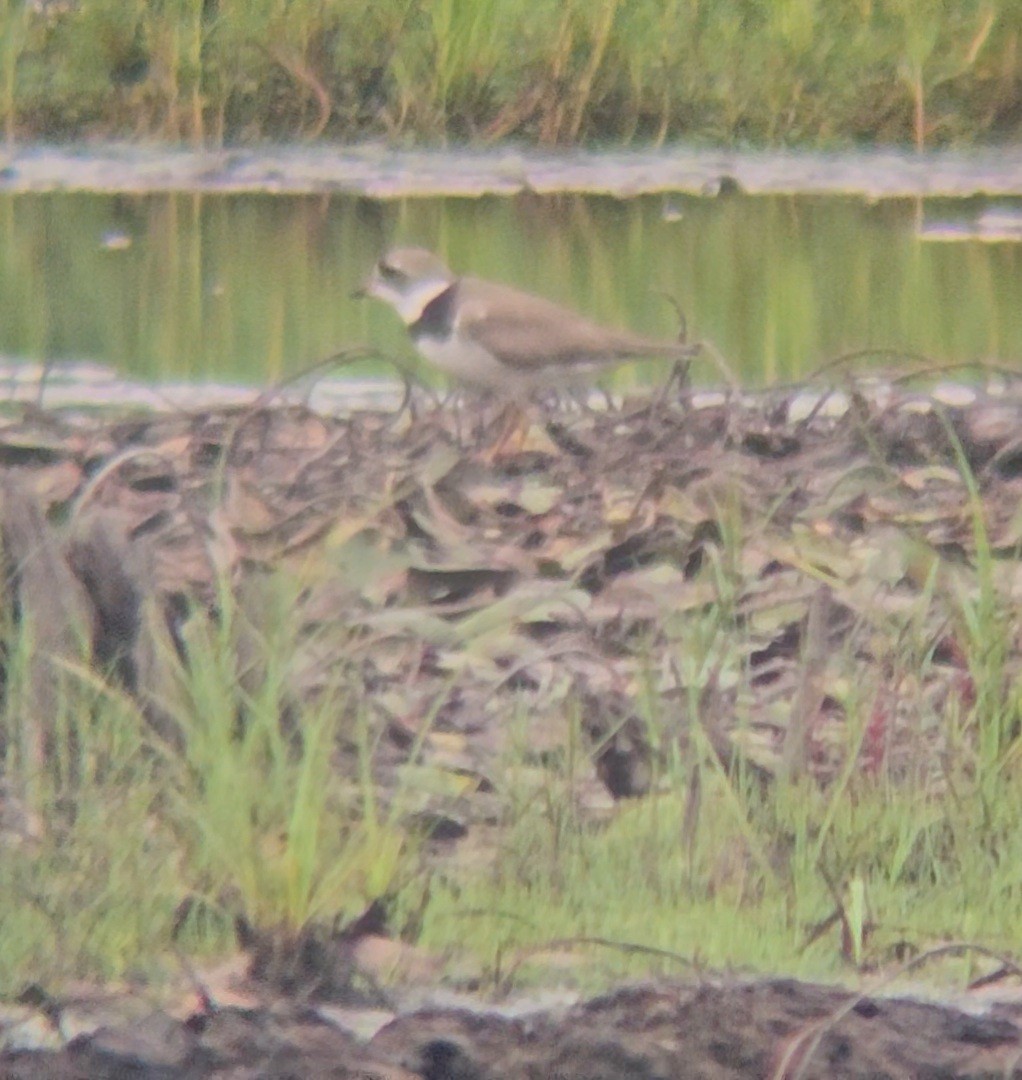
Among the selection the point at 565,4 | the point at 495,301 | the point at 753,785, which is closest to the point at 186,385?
the point at 495,301

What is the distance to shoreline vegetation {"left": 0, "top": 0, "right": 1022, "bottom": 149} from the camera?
5.90ft

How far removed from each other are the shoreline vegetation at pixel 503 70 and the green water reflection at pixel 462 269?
2.9 inches

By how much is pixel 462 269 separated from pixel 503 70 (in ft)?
0.66

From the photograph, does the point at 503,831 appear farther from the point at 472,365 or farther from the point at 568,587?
the point at 472,365

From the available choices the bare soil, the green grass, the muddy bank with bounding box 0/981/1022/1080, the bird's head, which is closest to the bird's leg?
the bare soil

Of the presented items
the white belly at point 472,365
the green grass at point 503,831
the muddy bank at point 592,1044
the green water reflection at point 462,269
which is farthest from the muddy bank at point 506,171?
the muddy bank at point 592,1044

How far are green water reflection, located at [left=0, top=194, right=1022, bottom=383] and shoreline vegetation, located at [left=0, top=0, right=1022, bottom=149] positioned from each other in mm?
73

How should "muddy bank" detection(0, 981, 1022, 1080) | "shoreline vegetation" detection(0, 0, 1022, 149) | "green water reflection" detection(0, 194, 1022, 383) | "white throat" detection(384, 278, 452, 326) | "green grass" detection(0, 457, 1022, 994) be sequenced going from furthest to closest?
"shoreline vegetation" detection(0, 0, 1022, 149)
"green water reflection" detection(0, 194, 1022, 383)
"white throat" detection(384, 278, 452, 326)
"green grass" detection(0, 457, 1022, 994)
"muddy bank" detection(0, 981, 1022, 1080)

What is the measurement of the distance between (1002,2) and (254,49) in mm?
653

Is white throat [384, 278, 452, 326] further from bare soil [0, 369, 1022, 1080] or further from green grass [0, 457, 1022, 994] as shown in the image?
green grass [0, 457, 1022, 994]

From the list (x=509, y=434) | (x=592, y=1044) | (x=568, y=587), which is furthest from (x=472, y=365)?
(x=592, y=1044)

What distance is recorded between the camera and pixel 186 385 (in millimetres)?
1680

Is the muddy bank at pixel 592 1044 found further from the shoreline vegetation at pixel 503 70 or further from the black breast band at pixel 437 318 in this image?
the shoreline vegetation at pixel 503 70

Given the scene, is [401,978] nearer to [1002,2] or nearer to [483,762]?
[483,762]
